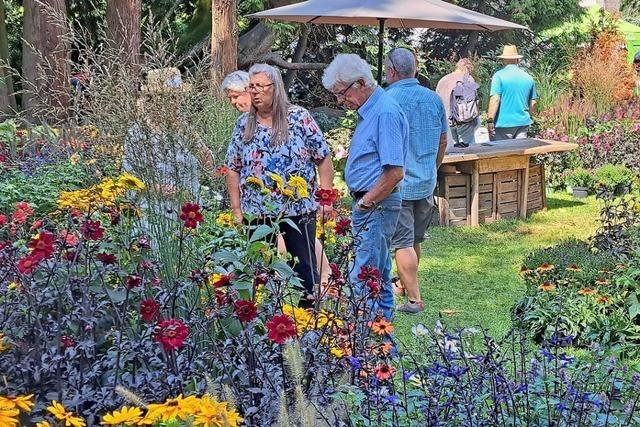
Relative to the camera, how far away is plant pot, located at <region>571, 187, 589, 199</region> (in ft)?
33.8

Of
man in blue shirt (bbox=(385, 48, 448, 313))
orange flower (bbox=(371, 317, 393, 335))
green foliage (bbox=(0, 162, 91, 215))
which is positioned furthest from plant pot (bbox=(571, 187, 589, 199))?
orange flower (bbox=(371, 317, 393, 335))

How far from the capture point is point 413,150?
17.2ft

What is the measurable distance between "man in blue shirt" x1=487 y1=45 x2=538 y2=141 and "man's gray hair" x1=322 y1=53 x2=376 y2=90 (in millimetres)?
5618

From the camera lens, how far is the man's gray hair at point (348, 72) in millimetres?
4207

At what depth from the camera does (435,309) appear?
5.70 metres

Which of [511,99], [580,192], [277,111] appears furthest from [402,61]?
[580,192]

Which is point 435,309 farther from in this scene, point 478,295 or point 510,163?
point 510,163

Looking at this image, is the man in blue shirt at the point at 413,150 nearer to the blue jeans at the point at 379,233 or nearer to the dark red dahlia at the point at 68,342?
the blue jeans at the point at 379,233

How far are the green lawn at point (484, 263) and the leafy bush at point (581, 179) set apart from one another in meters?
0.31

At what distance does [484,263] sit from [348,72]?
3379 millimetres

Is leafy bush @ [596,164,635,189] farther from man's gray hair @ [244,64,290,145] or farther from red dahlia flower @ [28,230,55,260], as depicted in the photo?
red dahlia flower @ [28,230,55,260]

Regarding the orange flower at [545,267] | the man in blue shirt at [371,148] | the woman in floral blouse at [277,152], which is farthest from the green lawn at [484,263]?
the woman in floral blouse at [277,152]

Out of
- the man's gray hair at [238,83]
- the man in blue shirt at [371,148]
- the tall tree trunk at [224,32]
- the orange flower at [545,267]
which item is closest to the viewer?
the man in blue shirt at [371,148]

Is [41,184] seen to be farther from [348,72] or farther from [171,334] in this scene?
[171,334]
